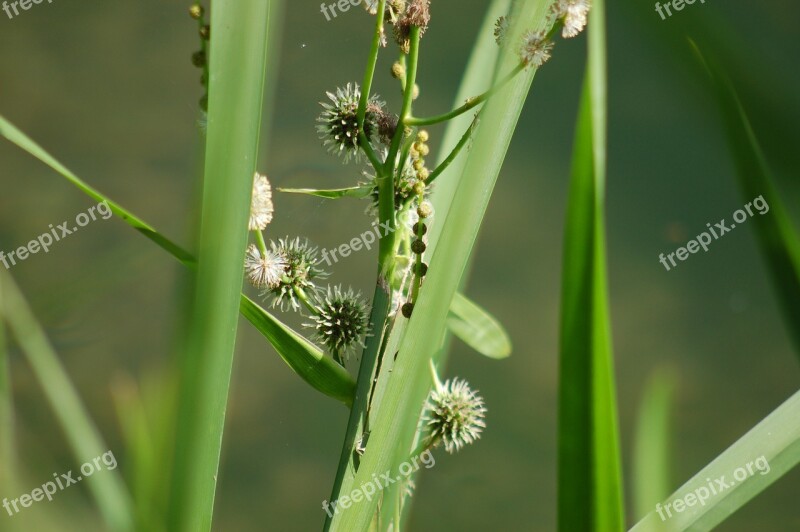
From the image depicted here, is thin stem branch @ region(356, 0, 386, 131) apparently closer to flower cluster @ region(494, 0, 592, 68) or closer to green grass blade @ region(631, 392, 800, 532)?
flower cluster @ region(494, 0, 592, 68)

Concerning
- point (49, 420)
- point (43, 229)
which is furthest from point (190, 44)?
point (49, 420)

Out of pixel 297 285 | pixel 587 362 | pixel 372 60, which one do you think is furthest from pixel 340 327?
pixel 587 362

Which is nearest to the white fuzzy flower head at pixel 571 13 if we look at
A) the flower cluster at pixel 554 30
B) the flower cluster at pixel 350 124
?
the flower cluster at pixel 554 30

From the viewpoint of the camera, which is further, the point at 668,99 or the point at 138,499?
the point at 668,99

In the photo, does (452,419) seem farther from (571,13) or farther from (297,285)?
(571,13)

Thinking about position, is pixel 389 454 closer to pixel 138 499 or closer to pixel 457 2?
pixel 138 499

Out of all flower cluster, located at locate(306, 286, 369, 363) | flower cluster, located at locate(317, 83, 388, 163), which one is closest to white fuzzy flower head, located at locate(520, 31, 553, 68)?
flower cluster, located at locate(317, 83, 388, 163)

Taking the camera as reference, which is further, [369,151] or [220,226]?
→ [369,151]
